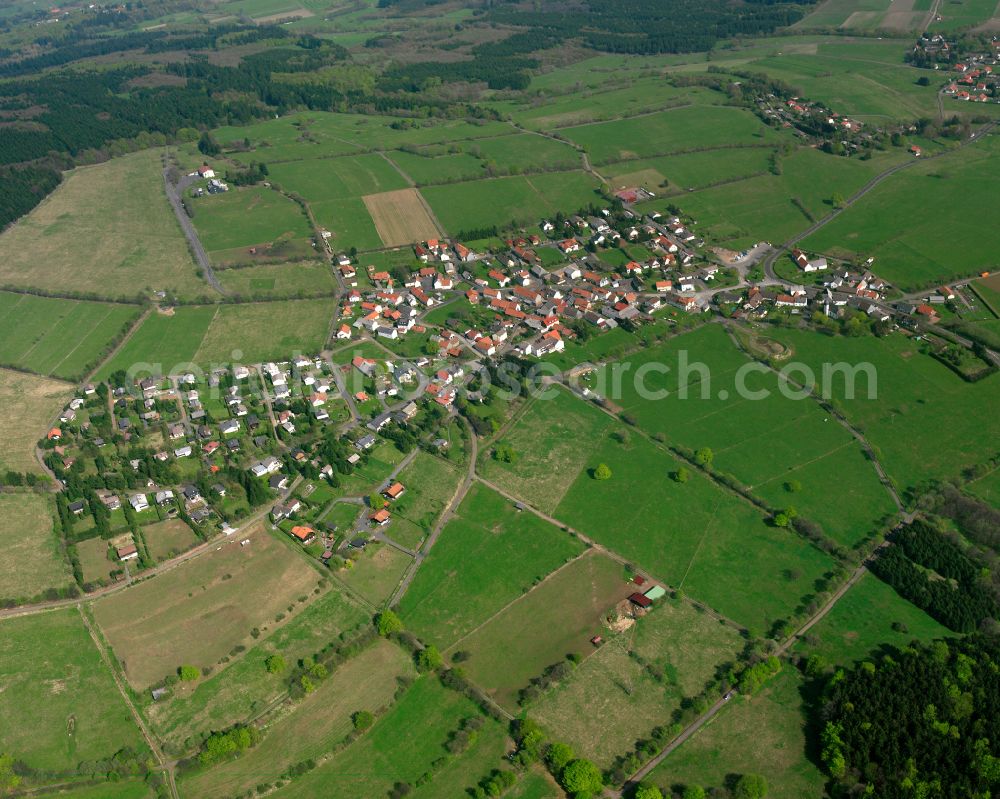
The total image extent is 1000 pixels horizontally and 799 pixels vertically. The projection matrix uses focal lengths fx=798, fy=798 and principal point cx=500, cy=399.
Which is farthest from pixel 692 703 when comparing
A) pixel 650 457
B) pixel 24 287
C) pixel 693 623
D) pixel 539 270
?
pixel 24 287

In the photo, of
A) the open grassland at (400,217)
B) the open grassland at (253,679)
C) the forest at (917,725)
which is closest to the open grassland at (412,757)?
the open grassland at (253,679)

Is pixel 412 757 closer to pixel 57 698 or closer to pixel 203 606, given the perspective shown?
pixel 203 606

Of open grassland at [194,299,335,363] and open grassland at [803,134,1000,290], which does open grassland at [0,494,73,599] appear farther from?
open grassland at [803,134,1000,290]

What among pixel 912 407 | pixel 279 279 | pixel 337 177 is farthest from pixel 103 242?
pixel 912 407

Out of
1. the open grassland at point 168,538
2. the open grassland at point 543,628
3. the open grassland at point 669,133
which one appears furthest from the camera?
the open grassland at point 669,133

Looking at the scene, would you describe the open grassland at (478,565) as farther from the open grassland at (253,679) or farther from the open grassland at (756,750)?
the open grassland at (756,750)
